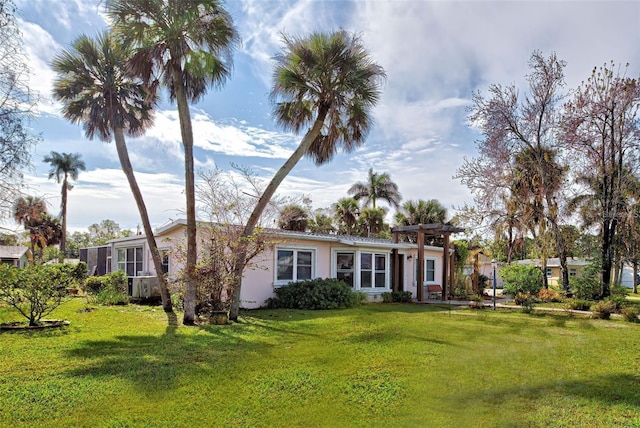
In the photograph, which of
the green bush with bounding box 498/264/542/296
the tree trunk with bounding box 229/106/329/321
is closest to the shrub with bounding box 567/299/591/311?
the green bush with bounding box 498/264/542/296

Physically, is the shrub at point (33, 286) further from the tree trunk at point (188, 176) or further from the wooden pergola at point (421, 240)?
the wooden pergola at point (421, 240)

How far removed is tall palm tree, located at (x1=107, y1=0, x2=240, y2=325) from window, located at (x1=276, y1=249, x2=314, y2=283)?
4.65 meters

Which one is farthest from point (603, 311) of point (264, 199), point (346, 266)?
point (264, 199)

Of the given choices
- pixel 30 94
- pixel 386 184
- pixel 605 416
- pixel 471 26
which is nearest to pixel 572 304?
pixel 471 26

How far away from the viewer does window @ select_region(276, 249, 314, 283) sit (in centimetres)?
1524

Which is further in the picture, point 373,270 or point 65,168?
point 65,168

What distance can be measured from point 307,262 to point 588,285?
419 inches

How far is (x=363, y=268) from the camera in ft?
58.0

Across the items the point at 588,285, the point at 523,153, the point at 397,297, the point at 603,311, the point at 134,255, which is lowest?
the point at 397,297

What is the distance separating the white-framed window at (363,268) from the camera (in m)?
17.1

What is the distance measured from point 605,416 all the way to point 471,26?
415 inches

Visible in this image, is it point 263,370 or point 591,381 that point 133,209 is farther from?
point 591,381

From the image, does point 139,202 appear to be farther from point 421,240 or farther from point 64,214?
point 64,214

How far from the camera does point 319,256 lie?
16328mm
